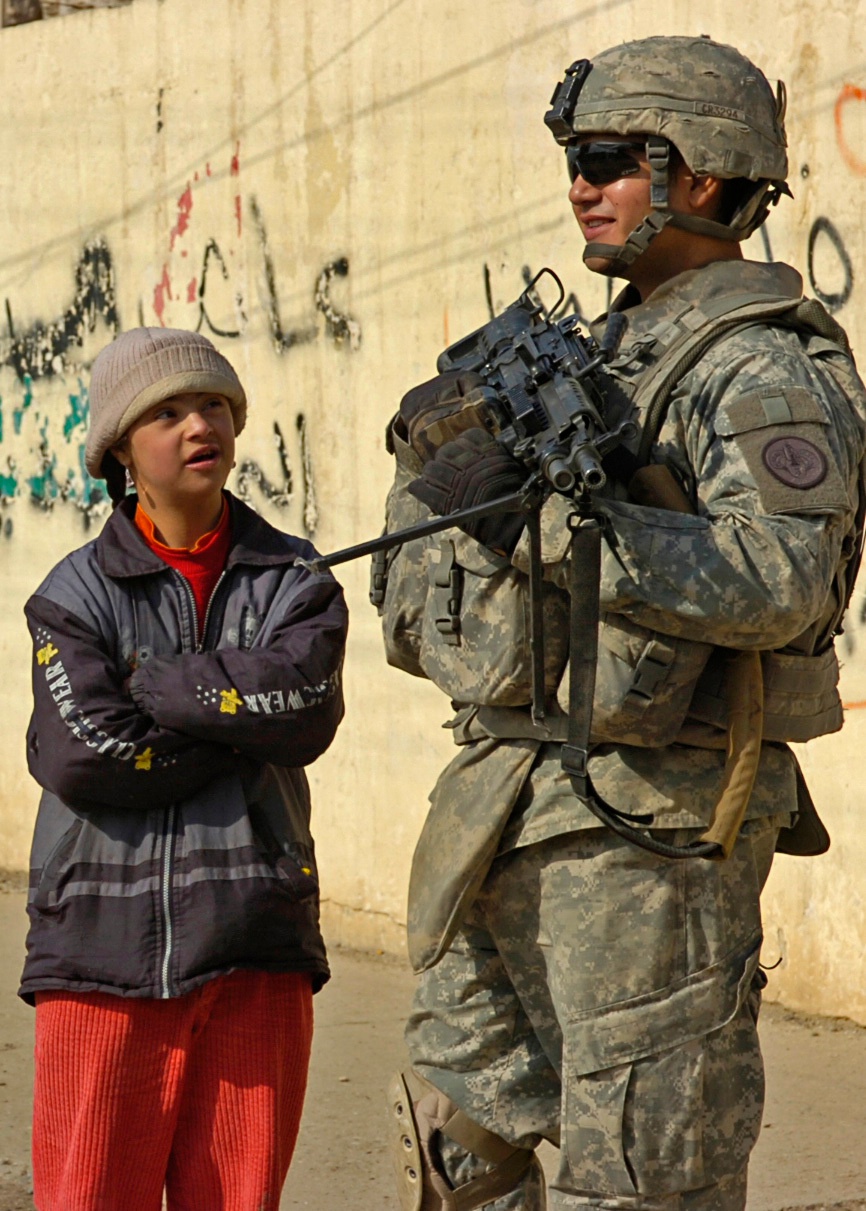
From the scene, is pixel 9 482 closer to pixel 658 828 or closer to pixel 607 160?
pixel 607 160

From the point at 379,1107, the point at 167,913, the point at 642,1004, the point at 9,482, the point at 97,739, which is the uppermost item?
the point at 9,482

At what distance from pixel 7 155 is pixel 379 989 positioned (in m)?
3.35

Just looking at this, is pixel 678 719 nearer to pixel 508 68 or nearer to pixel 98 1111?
pixel 98 1111

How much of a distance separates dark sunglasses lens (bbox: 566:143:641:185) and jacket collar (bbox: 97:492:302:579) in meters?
0.75

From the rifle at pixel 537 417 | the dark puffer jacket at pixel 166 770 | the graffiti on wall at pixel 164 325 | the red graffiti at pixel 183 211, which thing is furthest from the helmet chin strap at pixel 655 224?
the red graffiti at pixel 183 211

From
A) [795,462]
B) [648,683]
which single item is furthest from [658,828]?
[795,462]

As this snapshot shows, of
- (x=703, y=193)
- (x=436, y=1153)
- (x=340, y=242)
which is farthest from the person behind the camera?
(x=340, y=242)

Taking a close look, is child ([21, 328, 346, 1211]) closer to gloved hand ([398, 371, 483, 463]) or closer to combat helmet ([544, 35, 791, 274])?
gloved hand ([398, 371, 483, 463])

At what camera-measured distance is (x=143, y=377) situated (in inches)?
114

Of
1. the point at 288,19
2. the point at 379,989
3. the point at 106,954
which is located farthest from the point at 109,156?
the point at 106,954

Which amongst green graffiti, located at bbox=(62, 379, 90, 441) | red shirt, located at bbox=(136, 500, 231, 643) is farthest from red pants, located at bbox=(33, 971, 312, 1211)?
green graffiti, located at bbox=(62, 379, 90, 441)

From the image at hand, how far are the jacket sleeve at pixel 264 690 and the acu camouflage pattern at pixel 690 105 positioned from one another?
0.89 metres

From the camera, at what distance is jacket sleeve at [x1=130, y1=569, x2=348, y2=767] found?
9.02ft

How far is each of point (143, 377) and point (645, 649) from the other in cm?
91
